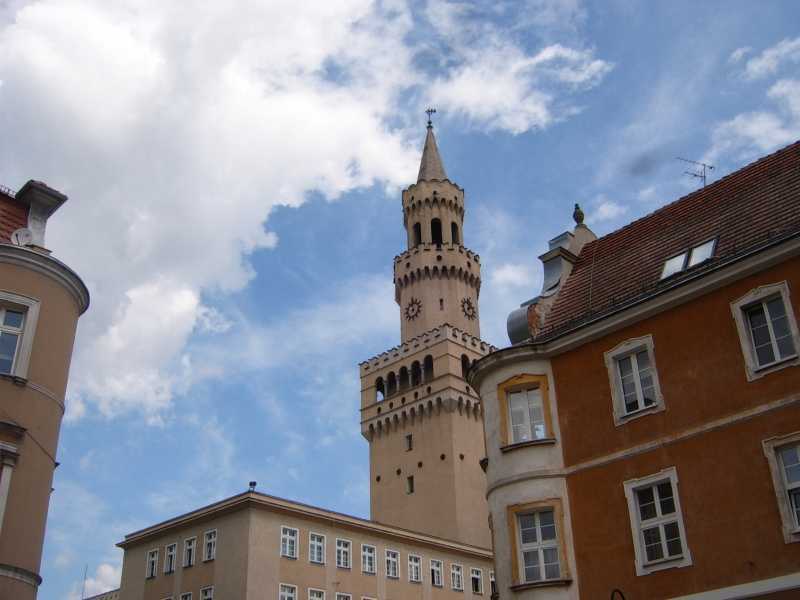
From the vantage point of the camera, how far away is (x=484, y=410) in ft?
91.4

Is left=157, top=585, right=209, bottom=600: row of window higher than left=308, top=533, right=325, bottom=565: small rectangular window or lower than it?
lower

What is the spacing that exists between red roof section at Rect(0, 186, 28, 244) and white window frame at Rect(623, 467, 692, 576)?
18529 millimetres

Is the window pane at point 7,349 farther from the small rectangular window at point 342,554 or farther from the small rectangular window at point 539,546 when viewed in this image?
the small rectangular window at point 342,554

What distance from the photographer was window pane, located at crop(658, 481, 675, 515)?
22.8m

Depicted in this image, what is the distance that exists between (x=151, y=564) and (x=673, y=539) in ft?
141

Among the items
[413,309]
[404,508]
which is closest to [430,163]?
[413,309]

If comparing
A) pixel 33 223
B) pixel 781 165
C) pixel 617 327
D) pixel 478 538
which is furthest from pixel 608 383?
pixel 478 538

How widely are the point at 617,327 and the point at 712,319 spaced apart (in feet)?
9.78

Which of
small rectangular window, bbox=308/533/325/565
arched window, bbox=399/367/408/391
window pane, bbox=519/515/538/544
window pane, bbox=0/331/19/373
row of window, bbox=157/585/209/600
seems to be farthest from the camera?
arched window, bbox=399/367/408/391

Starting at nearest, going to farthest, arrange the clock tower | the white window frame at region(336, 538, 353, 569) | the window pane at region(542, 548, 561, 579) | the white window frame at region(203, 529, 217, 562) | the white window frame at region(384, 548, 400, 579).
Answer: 1. the window pane at region(542, 548, 561, 579)
2. the white window frame at region(203, 529, 217, 562)
3. the white window frame at region(336, 538, 353, 569)
4. the white window frame at region(384, 548, 400, 579)
5. the clock tower

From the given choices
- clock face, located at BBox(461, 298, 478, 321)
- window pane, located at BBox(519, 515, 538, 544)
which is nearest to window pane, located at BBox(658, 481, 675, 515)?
window pane, located at BBox(519, 515, 538, 544)

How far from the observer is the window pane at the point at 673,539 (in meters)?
22.2

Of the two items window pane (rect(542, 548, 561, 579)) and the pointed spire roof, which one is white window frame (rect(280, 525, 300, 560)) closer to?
window pane (rect(542, 548, 561, 579))

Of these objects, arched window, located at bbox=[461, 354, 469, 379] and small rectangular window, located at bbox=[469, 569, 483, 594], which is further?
arched window, located at bbox=[461, 354, 469, 379]
